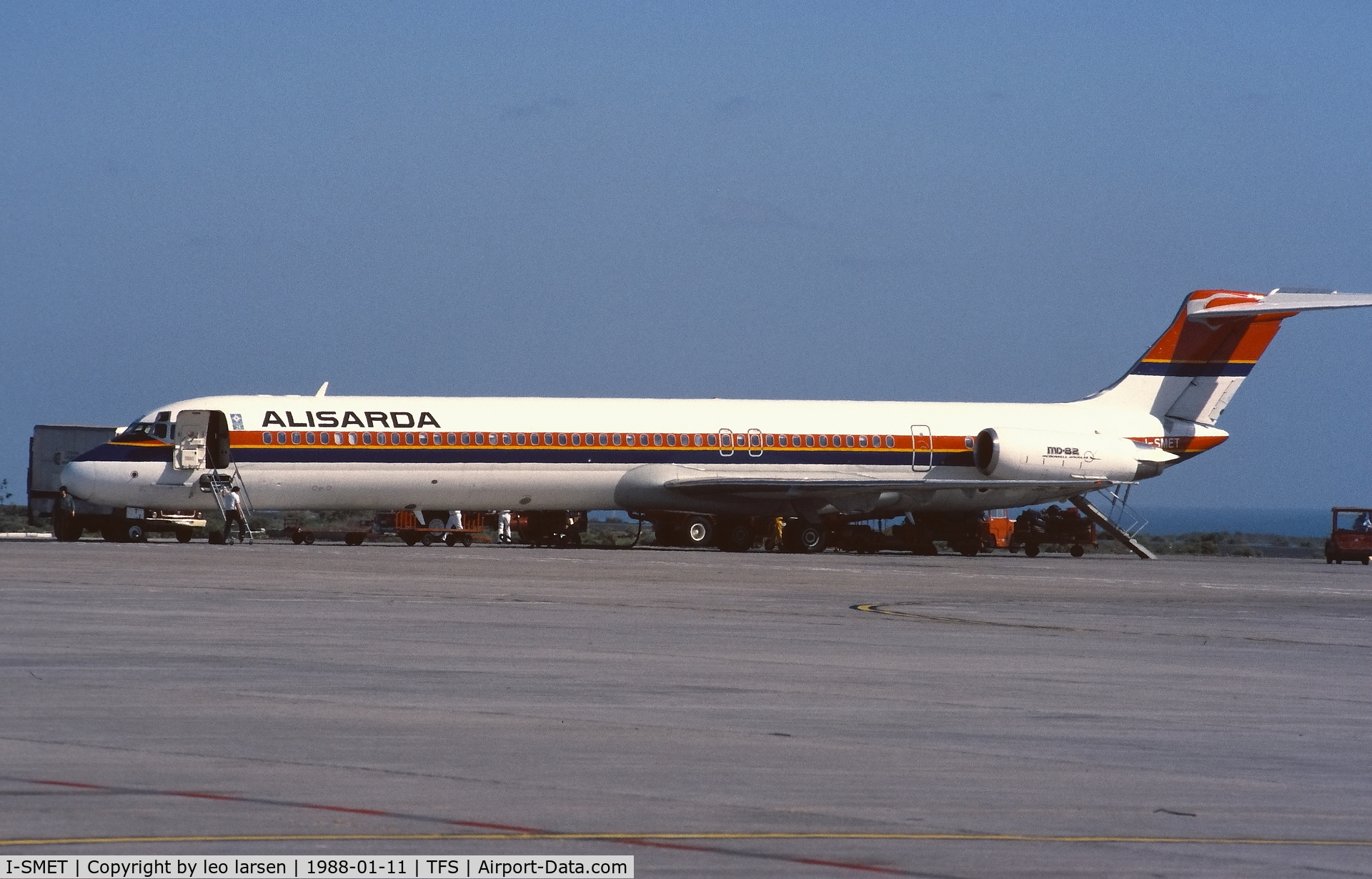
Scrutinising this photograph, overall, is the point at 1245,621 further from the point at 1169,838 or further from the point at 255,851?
the point at 255,851

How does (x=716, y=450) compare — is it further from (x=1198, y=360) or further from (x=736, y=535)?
(x=1198, y=360)

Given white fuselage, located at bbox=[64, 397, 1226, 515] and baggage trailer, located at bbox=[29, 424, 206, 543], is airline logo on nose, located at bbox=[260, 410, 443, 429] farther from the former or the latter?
baggage trailer, located at bbox=[29, 424, 206, 543]

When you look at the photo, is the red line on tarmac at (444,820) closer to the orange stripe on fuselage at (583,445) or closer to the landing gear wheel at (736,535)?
the orange stripe on fuselage at (583,445)

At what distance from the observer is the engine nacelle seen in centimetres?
4678

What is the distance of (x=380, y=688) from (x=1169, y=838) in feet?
20.1

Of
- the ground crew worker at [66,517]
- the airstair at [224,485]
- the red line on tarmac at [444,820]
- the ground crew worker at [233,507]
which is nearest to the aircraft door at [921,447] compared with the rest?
the airstair at [224,485]

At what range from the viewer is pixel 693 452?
148 ft

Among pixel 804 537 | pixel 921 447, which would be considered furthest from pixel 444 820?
pixel 921 447

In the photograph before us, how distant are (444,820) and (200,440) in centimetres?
3540

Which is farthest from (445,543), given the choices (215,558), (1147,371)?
(1147,371)

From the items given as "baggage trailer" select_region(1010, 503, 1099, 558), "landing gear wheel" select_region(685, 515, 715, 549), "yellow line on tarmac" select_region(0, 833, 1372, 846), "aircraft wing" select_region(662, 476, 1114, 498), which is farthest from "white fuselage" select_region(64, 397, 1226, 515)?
"yellow line on tarmac" select_region(0, 833, 1372, 846)

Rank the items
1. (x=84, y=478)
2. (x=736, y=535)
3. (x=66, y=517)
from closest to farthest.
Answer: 1. (x=84, y=478)
2. (x=66, y=517)
3. (x=736, y=535)

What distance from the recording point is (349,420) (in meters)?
42.2

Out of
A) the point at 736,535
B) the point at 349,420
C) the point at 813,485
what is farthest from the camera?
the point at 736,535
